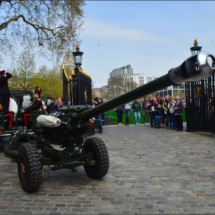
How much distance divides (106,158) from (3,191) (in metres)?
1.92

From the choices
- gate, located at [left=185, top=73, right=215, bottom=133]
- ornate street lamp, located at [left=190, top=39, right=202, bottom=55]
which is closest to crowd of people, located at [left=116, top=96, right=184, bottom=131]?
gate, located at [left=185, top=73, right=215, bottom=133]

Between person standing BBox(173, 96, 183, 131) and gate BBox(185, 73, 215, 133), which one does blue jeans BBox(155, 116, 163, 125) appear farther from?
gate BBox(185, 73, 215, 133)

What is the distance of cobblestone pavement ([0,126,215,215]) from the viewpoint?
390 cm

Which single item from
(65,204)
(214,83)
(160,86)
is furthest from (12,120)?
(214,83)

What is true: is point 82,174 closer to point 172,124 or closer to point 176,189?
point 176,189

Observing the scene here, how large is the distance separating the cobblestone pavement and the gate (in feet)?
16.2

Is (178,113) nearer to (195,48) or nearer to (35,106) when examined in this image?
(195,48)

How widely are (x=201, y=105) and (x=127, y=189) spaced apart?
29.5 ft

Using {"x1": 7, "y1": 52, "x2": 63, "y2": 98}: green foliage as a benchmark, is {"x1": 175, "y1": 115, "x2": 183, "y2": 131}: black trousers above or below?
below

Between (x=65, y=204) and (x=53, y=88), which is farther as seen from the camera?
(x=53, y=88)

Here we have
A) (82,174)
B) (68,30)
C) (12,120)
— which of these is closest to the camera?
(82,174)

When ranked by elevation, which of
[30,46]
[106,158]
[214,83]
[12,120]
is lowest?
[106,158]

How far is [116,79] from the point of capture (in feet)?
183

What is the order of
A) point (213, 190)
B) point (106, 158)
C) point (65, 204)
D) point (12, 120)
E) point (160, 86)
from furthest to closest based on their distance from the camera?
1. point (12, 120)
2. point (106, 158)
3. point (213, 190)
4. point (65, 204)
5. point (160, 86)
